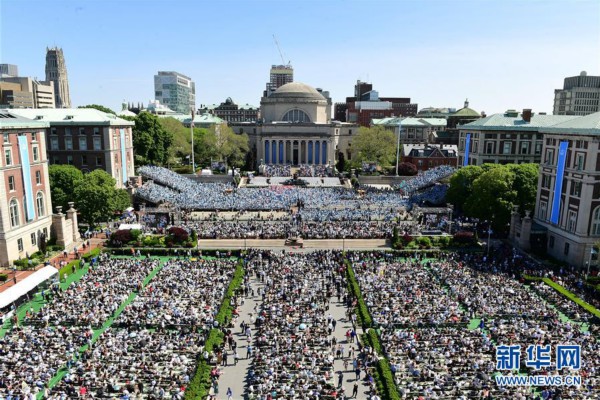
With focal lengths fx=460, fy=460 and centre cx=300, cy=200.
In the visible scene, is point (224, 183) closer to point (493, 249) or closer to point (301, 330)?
point (493, 249)

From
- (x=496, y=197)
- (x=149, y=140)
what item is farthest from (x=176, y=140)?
(x=496, y=197)

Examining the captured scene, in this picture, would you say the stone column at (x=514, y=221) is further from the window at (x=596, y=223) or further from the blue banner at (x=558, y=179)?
the window at (x=596, y=223)

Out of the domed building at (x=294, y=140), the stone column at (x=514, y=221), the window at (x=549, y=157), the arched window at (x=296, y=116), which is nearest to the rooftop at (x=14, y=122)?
the stone column at (x=514, y=221)

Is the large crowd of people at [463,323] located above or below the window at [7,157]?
below

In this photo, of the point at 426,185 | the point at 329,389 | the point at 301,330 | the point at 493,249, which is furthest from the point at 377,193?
the point at 329,389

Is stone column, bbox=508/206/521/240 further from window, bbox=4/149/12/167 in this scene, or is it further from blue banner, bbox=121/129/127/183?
blue banner, bbox=121/129/127/183

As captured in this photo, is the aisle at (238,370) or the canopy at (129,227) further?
the canopy at (129,227)

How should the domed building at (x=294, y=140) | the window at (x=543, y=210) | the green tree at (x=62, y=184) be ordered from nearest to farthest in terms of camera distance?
1. the window at (x=543, y=210)
2. the green tree at (x=62, y=184)
3. the domed building at (x=294, y=140)

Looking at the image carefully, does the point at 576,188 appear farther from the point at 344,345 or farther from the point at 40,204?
the point at 40,204
